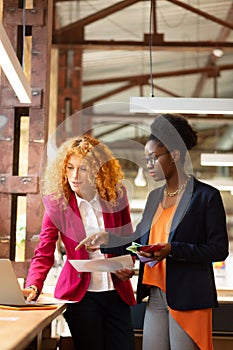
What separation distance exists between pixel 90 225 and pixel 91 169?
25cm

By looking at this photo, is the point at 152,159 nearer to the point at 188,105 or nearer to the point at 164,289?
the point at 164,289

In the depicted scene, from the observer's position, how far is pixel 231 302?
411 cm

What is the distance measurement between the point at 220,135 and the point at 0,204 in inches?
657

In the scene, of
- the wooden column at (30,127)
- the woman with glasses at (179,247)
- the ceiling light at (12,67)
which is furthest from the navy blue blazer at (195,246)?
the wooden column at (30,127)

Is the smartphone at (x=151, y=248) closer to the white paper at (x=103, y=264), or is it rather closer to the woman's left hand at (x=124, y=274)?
the white paper at (x=103, y=264)

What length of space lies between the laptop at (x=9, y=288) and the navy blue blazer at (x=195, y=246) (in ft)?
1.89

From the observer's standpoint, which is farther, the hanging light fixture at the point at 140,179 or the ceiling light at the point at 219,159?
the ceiling light at the point at 219,159

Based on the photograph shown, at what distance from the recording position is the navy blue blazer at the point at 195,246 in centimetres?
271

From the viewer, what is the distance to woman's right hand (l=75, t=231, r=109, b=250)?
2908 mm

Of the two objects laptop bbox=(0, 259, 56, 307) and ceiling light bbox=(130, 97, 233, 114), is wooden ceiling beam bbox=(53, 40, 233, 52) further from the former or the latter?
laptop bbox=(0, 259, 56, 307)

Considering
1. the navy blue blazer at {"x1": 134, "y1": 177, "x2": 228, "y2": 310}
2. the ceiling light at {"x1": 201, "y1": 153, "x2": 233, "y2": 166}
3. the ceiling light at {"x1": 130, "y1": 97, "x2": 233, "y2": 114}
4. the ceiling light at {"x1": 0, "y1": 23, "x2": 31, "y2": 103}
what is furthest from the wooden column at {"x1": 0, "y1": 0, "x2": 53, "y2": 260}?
the ceiling light at {"x1": 201, "y1": 153, "x2": 233, "y2": 166}

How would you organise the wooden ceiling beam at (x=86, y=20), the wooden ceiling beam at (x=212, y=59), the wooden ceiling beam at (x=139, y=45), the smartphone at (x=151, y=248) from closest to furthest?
the smartphone at (x=151, y=248)
the wooden ceiling beam at (x=86, y=20)
the wooden ceiling beam at (x=139, y=45)
the wooden ceiling beam at (x=212, y=59)

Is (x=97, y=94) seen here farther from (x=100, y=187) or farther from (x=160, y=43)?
(x=100, y=187)

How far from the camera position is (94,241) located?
2920 mm
